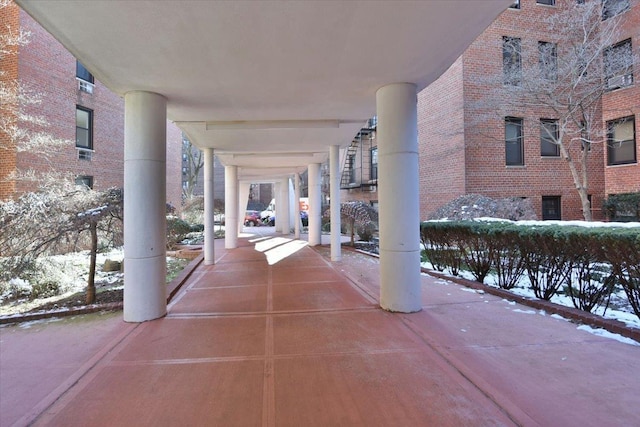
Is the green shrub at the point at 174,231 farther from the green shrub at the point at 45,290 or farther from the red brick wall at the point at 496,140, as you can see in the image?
the red brick wall at the point at 496,140

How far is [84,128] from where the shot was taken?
15.1 meters

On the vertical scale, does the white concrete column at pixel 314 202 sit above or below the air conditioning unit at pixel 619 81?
below

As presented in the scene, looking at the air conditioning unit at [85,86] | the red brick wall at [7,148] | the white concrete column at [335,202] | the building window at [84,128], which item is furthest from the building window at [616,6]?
the building window at [84,128]

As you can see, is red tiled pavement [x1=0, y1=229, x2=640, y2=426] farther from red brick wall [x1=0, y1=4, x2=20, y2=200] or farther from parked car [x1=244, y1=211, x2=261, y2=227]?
parked car [x1=244, y1=211, x2=261, y2=227]

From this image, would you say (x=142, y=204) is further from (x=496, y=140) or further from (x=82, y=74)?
(x=82, y=74)

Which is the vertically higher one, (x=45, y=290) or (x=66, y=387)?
(x=45, y=290)

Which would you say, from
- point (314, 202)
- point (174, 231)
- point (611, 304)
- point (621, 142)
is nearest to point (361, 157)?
point (314, 202)

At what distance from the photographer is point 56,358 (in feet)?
12.6

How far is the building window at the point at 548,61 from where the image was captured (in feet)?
34.8

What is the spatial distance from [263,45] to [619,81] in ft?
41.4

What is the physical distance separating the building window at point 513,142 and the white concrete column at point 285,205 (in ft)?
38.6

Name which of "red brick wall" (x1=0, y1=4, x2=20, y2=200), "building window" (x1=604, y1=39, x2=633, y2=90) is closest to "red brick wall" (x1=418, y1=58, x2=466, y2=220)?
"building window" (x1=604, y1=39, x2=633, y2=90)

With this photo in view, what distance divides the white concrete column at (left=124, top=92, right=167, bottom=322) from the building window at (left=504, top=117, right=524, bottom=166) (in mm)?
12500

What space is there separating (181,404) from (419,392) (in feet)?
6.51
